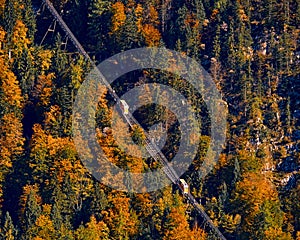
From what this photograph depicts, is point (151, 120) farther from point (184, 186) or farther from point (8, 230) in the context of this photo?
point (8, 230)

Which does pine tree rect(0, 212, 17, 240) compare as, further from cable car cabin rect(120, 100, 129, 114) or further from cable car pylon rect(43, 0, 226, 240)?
cable car cabin rect(120, 100, 129, 114)

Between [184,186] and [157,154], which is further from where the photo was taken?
[157,154]

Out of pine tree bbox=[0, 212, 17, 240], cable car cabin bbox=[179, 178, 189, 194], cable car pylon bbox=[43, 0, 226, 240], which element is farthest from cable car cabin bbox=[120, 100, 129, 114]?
pine tree bbox=[0, 212, 17, 240]

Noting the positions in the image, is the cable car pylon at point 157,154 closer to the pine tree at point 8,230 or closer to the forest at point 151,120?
the forest at point 151,120

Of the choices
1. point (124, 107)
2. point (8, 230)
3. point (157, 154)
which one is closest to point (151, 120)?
point (124, 107)

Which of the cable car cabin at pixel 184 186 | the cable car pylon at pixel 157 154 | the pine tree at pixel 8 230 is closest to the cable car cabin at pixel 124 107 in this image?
the cable car pylon at pixel 157 154

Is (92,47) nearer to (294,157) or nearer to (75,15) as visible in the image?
(75,15)

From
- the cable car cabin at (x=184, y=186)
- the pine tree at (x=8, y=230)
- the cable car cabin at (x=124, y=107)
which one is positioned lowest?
the pine tree at (x=8, y=230)

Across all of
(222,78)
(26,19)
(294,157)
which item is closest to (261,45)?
(222,78)
